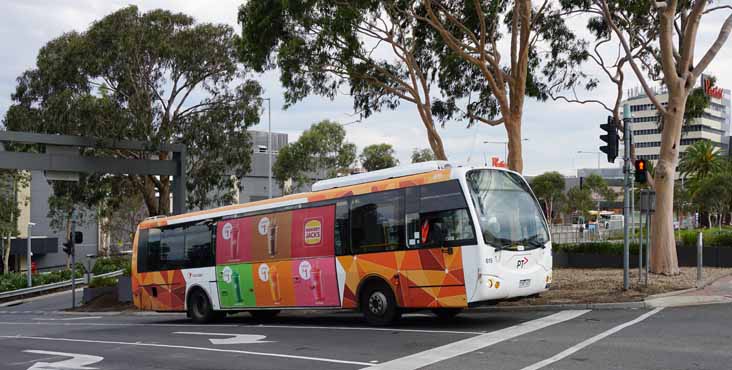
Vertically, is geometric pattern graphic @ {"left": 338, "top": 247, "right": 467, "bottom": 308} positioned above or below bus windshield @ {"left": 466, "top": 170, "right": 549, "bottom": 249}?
below

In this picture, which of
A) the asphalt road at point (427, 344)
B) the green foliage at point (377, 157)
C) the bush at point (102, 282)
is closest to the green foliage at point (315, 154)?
the green foliage at point (377, 157)

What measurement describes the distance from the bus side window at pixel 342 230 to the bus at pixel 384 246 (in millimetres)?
22

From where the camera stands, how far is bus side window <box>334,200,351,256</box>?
55.1 feet

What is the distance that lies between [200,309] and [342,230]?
663 cm

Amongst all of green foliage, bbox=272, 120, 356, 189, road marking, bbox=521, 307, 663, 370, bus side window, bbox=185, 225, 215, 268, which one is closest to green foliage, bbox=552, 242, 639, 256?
road marking, bbox=521, 307, 663, 370

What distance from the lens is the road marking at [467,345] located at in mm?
10922

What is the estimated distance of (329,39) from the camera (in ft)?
85.7

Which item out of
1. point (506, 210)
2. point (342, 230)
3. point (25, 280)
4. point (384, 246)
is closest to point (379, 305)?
point (384, 246)

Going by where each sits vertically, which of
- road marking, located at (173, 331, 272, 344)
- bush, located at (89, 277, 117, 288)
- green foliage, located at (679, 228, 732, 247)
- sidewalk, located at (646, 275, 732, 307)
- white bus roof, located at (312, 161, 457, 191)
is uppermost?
white bus roof, located at (312, 161, 457, 191)

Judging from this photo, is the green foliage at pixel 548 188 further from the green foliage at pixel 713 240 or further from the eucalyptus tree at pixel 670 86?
the eucalyptus tree at pixel 670 86

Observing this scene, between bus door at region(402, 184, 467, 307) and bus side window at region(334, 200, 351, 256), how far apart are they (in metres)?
1.79

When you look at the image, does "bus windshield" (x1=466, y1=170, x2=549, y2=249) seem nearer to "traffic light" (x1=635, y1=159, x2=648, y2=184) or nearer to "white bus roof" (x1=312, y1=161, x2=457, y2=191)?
"white bus roof" (x1=312, y1=161, x2=457, y2=191)

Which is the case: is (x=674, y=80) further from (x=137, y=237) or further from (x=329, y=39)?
(x=137, y=237)

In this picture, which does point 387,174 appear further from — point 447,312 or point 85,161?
point 85,161
